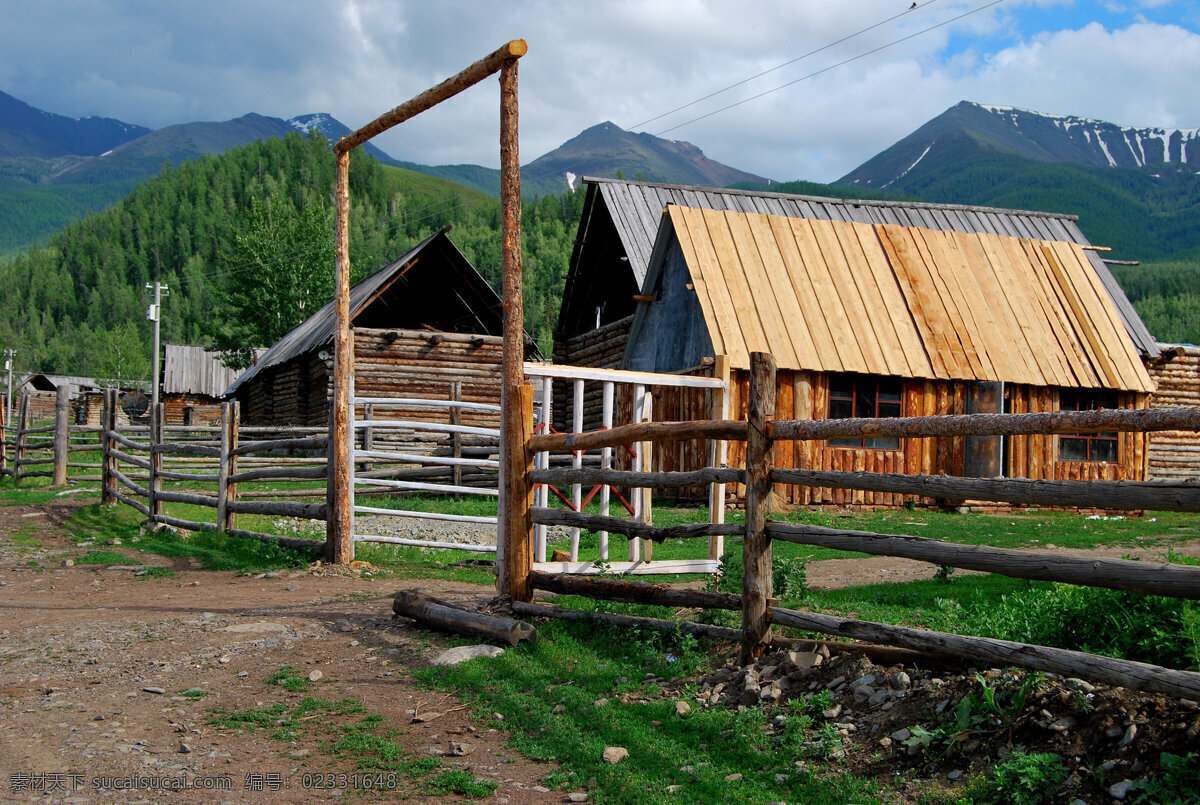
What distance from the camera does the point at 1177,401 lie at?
2564 centimetres

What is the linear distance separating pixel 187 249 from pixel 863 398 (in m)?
132

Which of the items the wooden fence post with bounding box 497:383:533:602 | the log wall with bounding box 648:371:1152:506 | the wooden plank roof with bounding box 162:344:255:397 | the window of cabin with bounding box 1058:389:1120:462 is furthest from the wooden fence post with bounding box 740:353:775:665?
the wooden plank roof with bounding box 162:344:255:397

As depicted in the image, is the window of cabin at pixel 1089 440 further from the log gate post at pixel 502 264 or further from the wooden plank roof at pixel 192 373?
the wooden plank roof at pixel 192 373

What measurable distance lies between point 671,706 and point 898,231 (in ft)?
56.8

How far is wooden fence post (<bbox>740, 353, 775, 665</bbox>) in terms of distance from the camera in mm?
5848

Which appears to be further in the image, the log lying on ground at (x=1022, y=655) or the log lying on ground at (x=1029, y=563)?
the log lying on ground at (x=1029, y=563)

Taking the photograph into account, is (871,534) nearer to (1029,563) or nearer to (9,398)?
(1029,563)

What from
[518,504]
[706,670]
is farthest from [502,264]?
[706,670]

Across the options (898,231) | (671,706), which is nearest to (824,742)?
(671,706)

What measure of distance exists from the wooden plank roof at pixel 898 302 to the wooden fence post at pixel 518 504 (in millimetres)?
9491

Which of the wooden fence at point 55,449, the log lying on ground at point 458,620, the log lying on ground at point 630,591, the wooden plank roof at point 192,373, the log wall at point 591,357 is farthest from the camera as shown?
the wooden plank roof at point 192,373

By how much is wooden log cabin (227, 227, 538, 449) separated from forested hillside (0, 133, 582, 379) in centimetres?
5471

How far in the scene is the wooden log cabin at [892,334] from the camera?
18.1 metres

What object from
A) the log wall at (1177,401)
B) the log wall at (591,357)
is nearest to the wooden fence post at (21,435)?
the log wall at (591,357)
